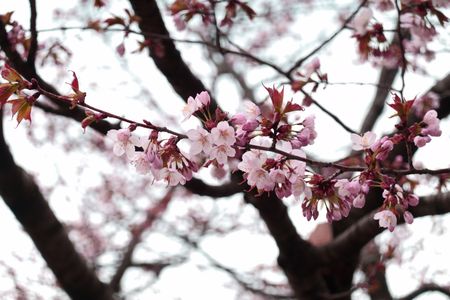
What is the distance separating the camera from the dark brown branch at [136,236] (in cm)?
406

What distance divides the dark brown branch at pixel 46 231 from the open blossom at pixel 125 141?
3.91ft

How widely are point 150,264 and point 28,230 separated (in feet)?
8.75

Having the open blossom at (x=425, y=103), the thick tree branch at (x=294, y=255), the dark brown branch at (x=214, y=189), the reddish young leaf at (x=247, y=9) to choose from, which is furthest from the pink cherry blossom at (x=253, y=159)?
the open blossom at (x=425, y=103)

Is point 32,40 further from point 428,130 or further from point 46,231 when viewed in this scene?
point 428,130

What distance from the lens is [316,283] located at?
3182 mm

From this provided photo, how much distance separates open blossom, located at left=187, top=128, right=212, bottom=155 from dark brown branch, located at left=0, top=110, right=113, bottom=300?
1.37 m

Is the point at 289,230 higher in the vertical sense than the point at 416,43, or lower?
lower

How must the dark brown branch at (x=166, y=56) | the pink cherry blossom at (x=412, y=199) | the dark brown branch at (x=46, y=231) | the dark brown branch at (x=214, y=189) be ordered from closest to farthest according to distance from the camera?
the pink cherry blossom at (x=412, y=199) → the dark brown branch at (x=46, y=231) → the dark brown branch at (x=166, y=56) → the dark brown branch at (x=214, y=189)

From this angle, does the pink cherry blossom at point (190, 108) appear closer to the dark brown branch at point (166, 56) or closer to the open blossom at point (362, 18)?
the open blossom at point (362, 18)

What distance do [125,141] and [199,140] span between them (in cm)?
19

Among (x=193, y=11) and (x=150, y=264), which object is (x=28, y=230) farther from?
(x=150, y=264)

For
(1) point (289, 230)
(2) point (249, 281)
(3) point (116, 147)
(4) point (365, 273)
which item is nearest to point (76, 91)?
(3) point (116, 147)

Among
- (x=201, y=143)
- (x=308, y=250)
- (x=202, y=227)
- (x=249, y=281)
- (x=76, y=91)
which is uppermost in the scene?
(x=202, y=227)

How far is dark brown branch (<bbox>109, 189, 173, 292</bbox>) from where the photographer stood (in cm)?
406
